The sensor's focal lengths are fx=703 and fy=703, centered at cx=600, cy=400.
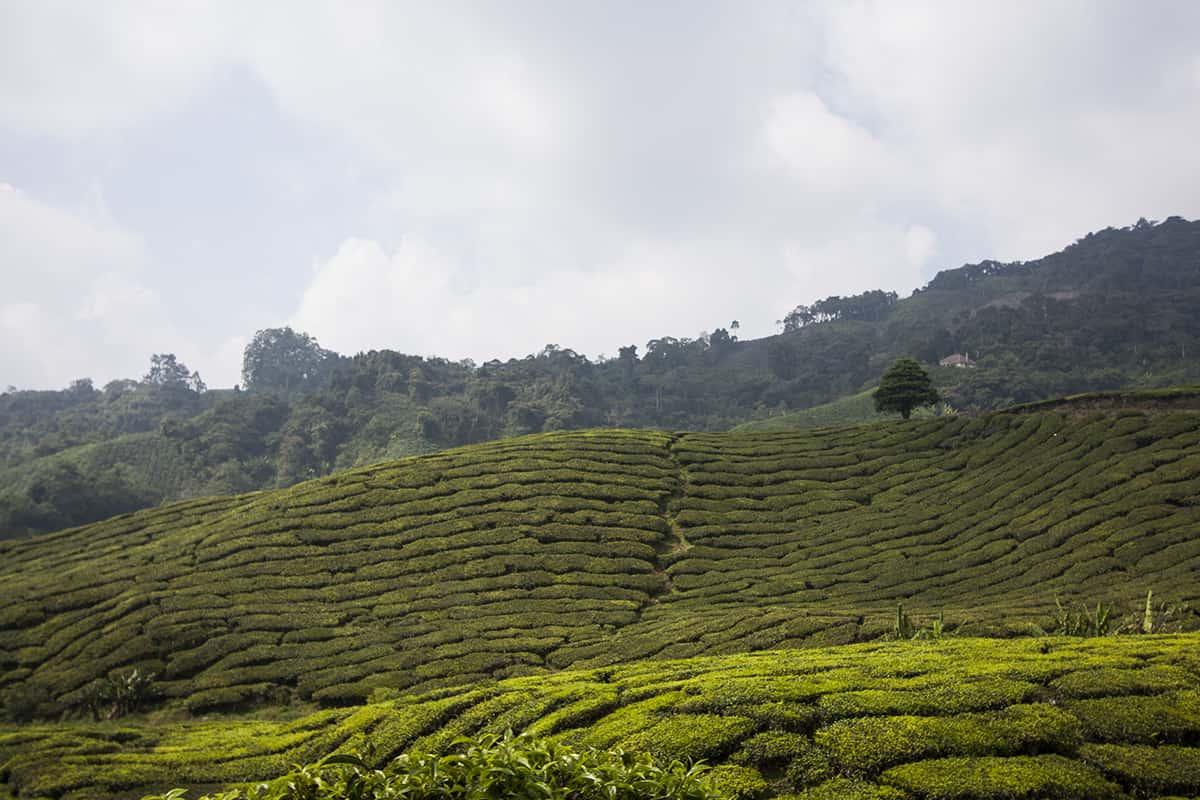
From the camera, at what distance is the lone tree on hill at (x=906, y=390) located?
170 feet

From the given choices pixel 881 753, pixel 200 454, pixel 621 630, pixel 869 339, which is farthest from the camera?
pixel 869 339

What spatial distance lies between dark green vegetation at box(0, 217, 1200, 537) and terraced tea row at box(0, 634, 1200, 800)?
234ft

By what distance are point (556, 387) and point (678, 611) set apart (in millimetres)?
79496

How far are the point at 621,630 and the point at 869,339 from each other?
12606 cm

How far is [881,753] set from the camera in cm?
972

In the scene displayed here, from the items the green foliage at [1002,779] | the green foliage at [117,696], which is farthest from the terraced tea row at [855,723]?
the green foliage at [117,696]

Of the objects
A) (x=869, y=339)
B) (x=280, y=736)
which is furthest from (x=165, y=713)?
(x=869, y=339)

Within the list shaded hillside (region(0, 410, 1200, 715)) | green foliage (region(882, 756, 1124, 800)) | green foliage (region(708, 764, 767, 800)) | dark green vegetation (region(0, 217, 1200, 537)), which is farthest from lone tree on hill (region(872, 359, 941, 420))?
green foliage (region(708, 764, 767, 800))

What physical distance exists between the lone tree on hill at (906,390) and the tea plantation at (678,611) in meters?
4.59

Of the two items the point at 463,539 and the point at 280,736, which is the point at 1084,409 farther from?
the point at 280,736

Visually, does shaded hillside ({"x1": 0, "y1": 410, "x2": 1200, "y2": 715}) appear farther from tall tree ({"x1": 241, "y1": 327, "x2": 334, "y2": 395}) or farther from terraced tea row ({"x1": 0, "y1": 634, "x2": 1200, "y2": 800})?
tall tree ({"x1": 241, "y1": 327, "x2": 334, "y2": 395})

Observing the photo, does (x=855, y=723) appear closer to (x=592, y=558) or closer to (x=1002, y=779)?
(x=1002, y=779)

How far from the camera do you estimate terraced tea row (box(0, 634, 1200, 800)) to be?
30.3ft

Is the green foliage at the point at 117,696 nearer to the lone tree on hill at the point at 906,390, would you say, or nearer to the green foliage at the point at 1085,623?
the green foliage at the point at 1085,623
